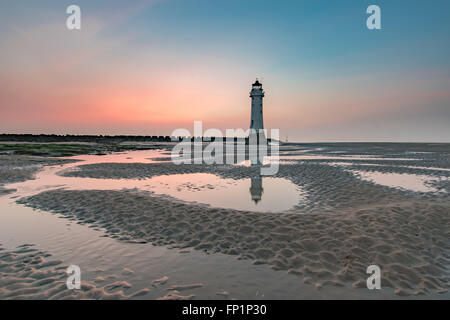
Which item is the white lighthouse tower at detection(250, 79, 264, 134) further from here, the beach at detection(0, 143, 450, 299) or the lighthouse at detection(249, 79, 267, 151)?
the beach at detection(0, 143, 450, 299)

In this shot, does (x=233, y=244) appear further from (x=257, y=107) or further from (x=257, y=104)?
(x=257, y=104)

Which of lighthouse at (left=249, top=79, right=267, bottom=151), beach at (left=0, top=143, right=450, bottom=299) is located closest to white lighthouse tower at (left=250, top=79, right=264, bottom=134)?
lighthouse at (left=249, top=79, right=267, bottom=151)

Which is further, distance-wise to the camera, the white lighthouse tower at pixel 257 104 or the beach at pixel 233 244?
the white lighthouse tower at pixel 257 104

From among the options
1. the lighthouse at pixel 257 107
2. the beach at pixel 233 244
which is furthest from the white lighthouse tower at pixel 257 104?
the beach at pixel 233 244

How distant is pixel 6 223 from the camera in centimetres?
880

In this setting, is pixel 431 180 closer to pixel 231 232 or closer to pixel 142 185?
pixel 231 232

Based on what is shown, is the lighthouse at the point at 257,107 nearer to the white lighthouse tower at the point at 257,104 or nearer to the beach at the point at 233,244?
the white lighthouse tower at the point at 257,104

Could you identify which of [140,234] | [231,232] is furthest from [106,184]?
[231,232]

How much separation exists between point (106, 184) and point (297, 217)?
44.3 ft

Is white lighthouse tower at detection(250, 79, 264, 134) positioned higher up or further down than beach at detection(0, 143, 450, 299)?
higher up

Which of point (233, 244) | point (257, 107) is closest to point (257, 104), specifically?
point (257, 107)

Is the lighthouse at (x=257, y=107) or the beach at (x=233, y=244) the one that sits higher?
the lighthouse at (x=257, y=107)

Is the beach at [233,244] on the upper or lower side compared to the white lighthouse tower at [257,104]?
lower
